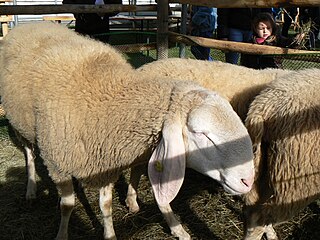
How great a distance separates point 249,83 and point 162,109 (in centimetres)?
103

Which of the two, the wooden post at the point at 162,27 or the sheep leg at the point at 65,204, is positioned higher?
the wooden post at the point at 162,27

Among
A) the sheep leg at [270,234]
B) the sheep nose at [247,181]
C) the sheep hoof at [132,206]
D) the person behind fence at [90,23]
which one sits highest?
the person behind fence at [90,23]

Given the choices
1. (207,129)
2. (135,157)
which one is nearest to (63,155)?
(135,157)

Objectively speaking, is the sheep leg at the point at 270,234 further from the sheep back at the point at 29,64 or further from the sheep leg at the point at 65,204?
the sheep back at the point at 29,64

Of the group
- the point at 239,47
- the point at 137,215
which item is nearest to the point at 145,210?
the point at 137,215

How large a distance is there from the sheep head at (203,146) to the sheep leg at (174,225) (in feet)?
2.74

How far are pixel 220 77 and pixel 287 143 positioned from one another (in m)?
0.88

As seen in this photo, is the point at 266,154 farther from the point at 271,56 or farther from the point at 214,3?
the point at 214,3

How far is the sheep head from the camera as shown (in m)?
1.83

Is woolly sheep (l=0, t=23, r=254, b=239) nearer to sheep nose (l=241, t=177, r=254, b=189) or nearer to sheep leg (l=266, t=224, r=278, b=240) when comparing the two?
sheep nose (l=241, t=177, r=254, b=189)

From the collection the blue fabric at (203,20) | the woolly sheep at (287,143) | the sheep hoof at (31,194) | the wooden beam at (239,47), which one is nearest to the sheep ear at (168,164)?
the woolly sheep at (287,143)

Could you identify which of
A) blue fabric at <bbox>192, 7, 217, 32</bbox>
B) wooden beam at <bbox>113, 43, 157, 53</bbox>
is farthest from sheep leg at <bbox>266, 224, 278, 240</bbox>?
blue fabric at <bbox>192, 7, 217, 32</bbox>

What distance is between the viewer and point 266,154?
2275mm

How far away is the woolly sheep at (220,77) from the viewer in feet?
8.79
